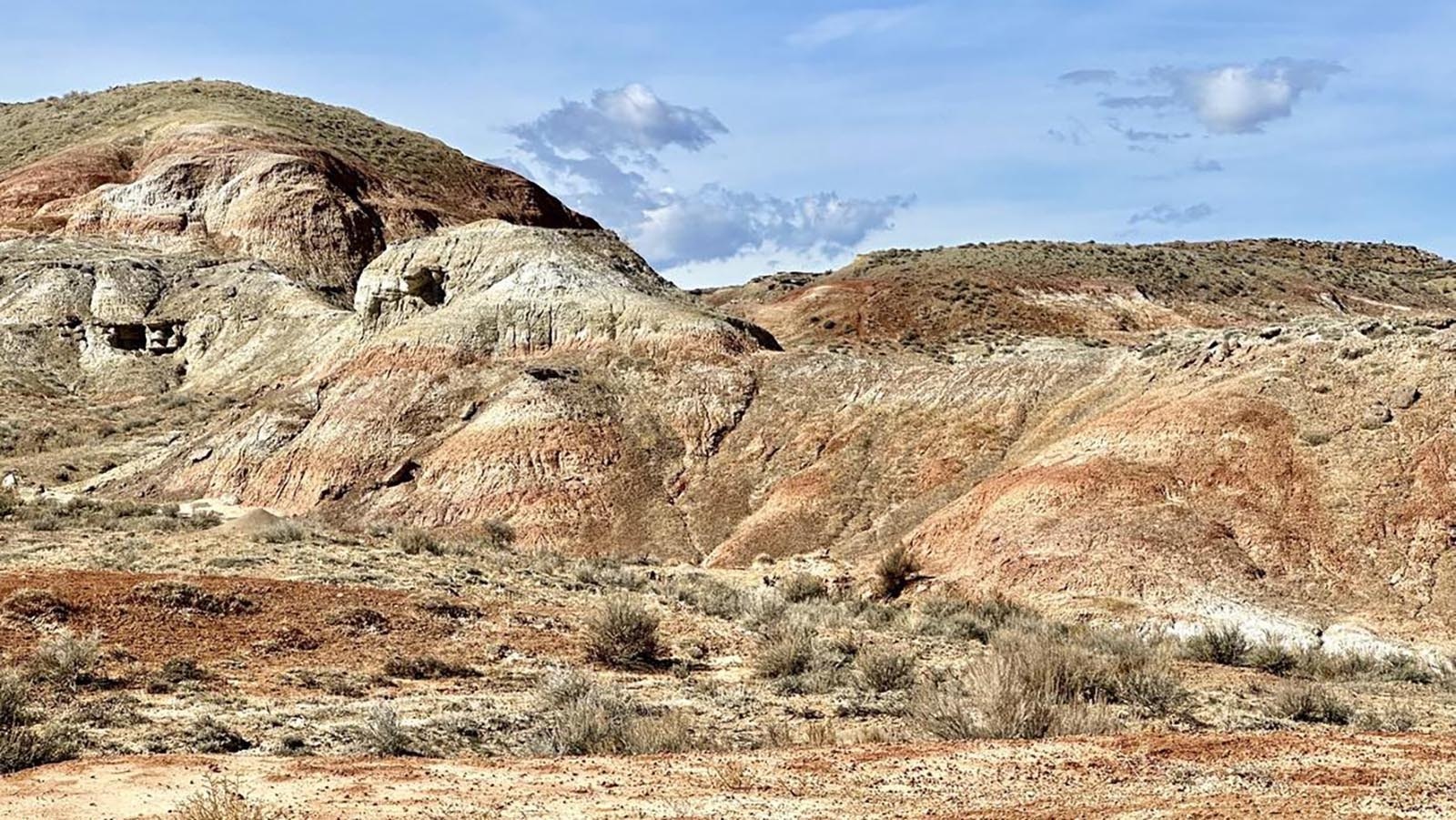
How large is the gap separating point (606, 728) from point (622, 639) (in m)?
5.64

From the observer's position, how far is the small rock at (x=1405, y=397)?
2811 centimetres

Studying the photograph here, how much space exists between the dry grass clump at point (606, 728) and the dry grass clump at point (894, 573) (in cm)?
1351

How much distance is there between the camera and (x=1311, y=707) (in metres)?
14.5

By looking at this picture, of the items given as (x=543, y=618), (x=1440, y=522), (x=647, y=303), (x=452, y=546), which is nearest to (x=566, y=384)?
(x=647, y=303)

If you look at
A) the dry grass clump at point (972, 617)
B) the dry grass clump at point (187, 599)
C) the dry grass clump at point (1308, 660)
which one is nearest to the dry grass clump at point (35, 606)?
the dry grass clump at point (187, 599)

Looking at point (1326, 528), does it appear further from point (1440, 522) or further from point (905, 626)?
point (905, 626)

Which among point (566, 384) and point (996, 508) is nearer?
point (996, 508)

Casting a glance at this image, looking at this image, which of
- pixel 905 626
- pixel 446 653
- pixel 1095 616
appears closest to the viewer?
pixel 446 653

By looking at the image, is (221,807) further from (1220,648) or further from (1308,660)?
(1308,660)

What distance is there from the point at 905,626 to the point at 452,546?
10.2m

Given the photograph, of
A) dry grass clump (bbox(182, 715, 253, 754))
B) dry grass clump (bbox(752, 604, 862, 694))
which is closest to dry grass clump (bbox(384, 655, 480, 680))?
dry grass clump (bbox(182, 715, 253, 754))

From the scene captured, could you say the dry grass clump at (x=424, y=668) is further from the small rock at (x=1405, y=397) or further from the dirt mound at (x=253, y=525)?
the small rock at (x=1405, y=397)

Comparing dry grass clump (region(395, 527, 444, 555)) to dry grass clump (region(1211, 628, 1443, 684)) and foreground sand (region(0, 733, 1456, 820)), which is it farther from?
dry grass clump (region(1211, 628, 1443, 684))

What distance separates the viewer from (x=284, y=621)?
60.2 ft
